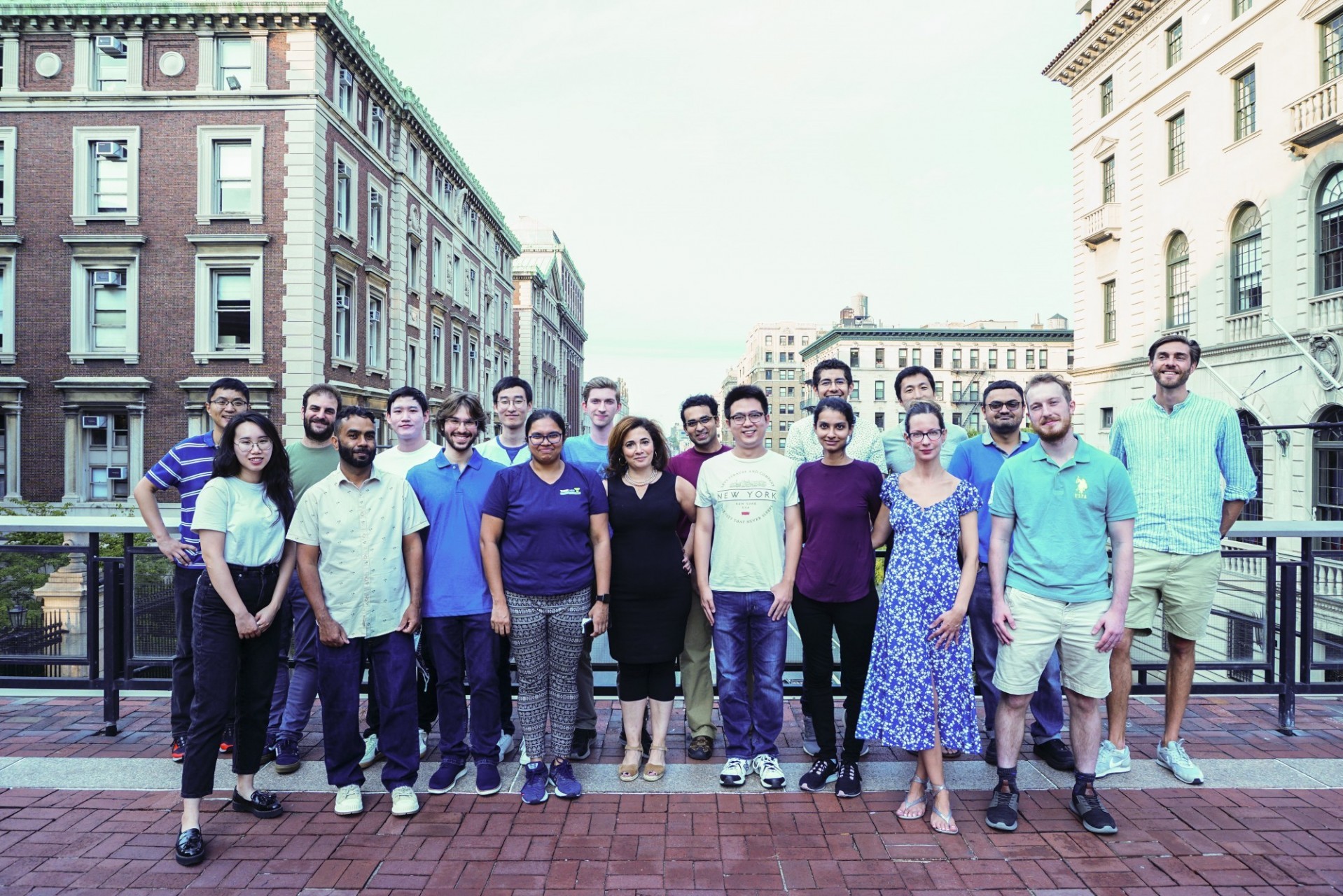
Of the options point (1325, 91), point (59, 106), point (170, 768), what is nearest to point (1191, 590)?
point (170, 768)

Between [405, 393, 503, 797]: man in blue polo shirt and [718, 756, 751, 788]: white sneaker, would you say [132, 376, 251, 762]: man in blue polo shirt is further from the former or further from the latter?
[718, 756, 751, 788]: white sneaker

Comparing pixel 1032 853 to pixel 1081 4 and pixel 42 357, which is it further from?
pixel 1081 4

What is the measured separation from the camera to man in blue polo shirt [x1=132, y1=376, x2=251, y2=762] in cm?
460

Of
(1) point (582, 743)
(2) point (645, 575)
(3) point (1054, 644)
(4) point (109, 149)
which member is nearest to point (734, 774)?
(1) point (582, 743)

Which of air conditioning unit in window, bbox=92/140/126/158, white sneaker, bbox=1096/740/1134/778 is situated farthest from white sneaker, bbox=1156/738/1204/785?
air conditioning unit in window, bbox=92/140/126/158

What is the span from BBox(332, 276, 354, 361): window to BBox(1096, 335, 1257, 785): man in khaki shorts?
25.0 meters

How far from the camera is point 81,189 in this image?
78.7 feet

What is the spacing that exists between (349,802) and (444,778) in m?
0.50

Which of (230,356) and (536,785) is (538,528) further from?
(230,356)

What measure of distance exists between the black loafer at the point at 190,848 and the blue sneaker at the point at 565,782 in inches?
67.0

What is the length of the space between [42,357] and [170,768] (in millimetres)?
25464

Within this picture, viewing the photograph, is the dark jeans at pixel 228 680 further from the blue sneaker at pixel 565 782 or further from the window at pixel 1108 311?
the window at pixel 1108 311

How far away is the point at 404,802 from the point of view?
163 inches

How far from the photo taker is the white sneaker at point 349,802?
4.14 meters
